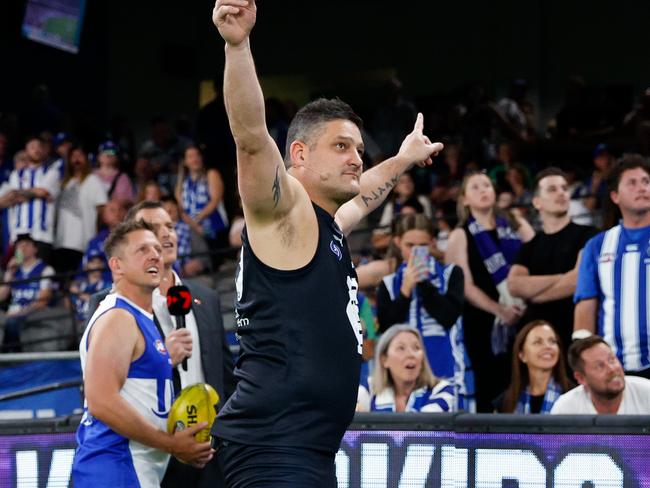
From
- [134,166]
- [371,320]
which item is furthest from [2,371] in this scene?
[134,166]

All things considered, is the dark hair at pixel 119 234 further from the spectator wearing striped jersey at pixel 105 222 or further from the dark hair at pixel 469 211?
the spectator wearing striped jersey at pixel 105 222

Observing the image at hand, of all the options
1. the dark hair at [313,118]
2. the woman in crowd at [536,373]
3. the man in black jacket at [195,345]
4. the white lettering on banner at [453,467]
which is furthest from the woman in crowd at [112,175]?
the dark hair at [313,118]

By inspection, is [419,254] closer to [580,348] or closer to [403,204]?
[580,348]

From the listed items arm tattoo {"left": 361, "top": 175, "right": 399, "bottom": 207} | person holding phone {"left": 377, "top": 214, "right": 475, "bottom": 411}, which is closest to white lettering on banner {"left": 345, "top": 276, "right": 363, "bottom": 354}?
arm tattoo {"left": 361, "top": 175, "right": 399, "bottom": 207}

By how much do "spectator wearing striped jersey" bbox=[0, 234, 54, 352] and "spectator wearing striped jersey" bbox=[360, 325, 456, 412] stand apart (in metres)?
5.92

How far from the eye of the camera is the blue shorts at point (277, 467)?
414 centimetres

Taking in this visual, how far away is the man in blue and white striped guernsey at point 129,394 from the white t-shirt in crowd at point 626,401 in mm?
2143

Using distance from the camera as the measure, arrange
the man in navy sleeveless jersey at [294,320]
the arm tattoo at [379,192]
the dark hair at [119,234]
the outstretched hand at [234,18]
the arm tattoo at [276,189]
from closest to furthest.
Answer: the outstretched hand at [234,18] < the arm tattoo at [276,189] < the man in navy sleeveless jersey at [294,320] < the arm tattoo at [379,192] < the dark hair at [119,234]

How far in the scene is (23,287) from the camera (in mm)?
13516

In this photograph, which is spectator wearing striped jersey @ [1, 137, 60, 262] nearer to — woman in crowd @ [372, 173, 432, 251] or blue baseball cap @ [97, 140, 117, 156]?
blue baseball cap @ [97, 140, 117, 156]

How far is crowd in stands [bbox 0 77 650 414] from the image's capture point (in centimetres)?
747

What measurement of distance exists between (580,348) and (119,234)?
2593 millimetres

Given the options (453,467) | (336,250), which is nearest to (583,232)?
(453,467)

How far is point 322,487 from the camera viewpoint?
4.19 metres
